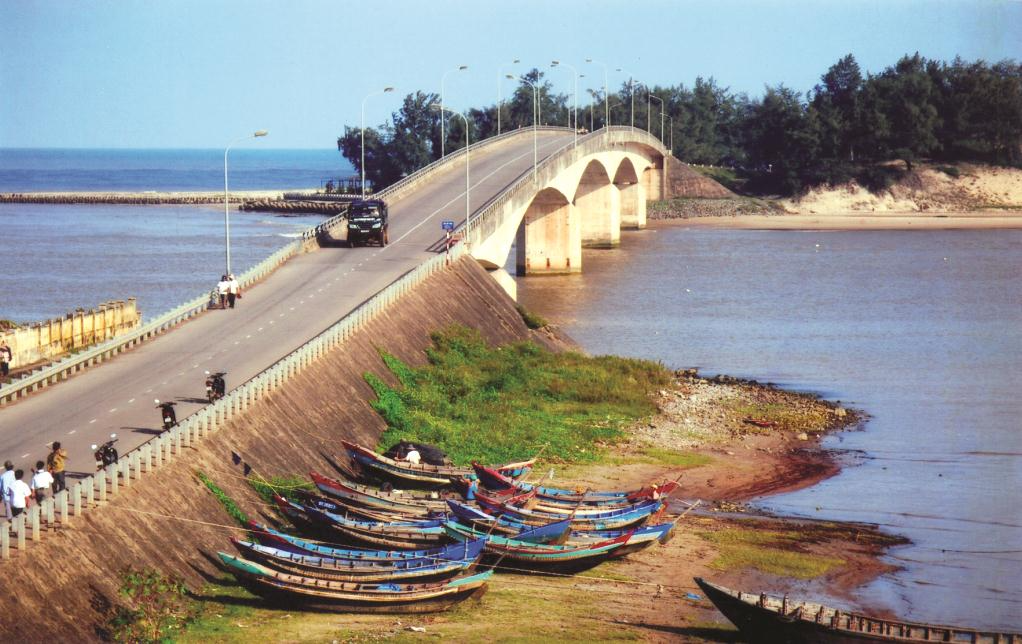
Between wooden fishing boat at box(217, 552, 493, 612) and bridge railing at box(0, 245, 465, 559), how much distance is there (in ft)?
10.6

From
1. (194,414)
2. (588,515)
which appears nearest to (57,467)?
(194,414)

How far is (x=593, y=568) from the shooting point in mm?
39688

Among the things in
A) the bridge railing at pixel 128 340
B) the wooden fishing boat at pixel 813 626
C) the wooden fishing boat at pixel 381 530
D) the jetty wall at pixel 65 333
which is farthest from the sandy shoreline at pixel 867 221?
the wooden fishing boat at pixel 813 626

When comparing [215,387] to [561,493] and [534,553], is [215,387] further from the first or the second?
[534,553]

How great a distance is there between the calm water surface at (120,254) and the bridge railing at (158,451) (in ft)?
126

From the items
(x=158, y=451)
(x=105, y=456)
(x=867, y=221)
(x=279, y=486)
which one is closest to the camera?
(x=105, y=456)

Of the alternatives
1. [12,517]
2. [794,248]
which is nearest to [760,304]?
[794,248]

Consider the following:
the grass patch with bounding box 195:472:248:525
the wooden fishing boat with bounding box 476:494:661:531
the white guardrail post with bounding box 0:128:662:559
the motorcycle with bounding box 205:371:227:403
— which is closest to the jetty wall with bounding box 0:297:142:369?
the white guardrail post with bounding box 0:128:662:559

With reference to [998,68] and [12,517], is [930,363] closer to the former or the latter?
[12,517]

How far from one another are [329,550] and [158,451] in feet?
16.8

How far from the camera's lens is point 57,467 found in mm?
34531

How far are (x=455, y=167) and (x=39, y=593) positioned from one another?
87.6 meters

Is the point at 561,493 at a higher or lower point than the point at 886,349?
lower

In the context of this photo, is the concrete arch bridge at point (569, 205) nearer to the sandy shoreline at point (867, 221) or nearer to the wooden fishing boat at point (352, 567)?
the sandy shoreline at point (867, 221)
